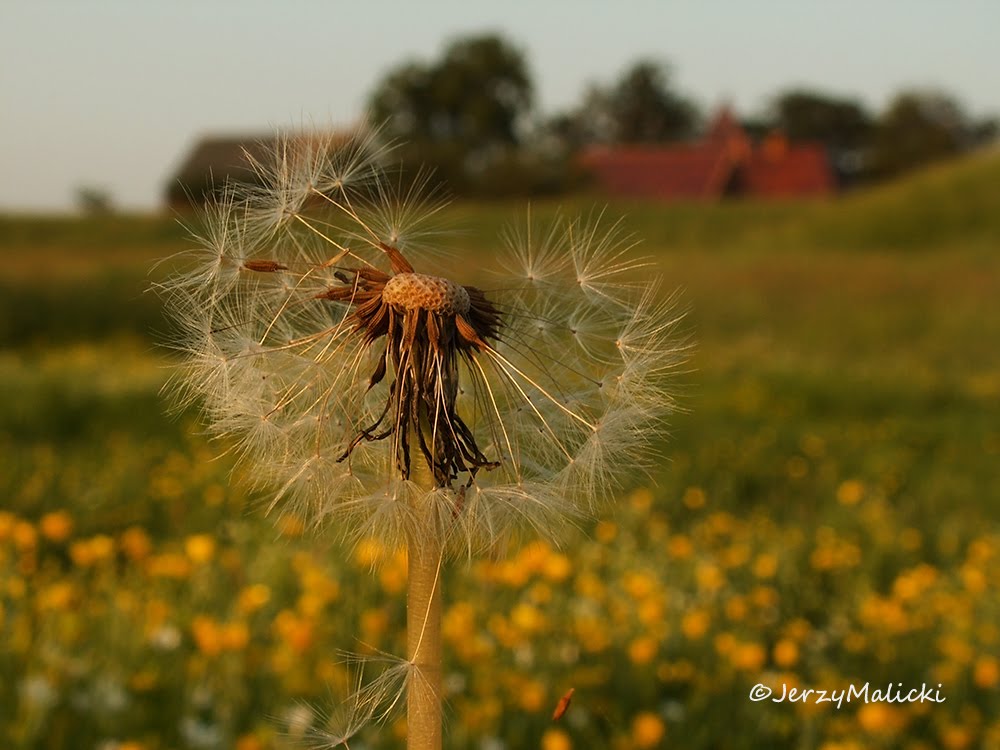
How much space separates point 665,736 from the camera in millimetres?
3008

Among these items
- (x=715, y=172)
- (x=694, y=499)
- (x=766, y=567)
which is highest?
(x=766, y=567)

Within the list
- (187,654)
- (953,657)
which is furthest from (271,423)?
(953,657)

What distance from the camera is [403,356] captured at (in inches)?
25.9

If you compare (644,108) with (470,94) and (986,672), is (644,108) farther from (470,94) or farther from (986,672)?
(986,672)

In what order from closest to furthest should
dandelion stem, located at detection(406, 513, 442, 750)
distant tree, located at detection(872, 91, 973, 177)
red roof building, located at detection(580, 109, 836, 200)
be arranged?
dandelion stem, located at detection(406, 513, 442, 750) → red roof building, located at detection(580, 109, 836, 200) → distant tree, located at detection(872, 91, 973, 177)

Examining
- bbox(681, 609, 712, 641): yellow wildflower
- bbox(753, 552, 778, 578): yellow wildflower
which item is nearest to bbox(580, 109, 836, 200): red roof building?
bbox(753, 552, 778, 578): yellow wildflower

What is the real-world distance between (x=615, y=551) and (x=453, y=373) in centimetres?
458

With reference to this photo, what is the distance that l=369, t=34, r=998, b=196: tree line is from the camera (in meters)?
48.2

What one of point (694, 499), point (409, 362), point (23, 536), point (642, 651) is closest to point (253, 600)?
point (23, 536)

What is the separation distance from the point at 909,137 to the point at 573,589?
76135 millimetres

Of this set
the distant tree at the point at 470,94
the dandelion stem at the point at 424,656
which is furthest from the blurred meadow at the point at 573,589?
the distant tree at the point at 470,94

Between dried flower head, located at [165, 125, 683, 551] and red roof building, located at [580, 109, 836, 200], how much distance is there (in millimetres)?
55993

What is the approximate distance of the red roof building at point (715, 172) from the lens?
5894cm

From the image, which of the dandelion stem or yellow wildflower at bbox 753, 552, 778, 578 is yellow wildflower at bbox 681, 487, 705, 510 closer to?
yellow wildflower at bbox 753, 552, 778, 578
